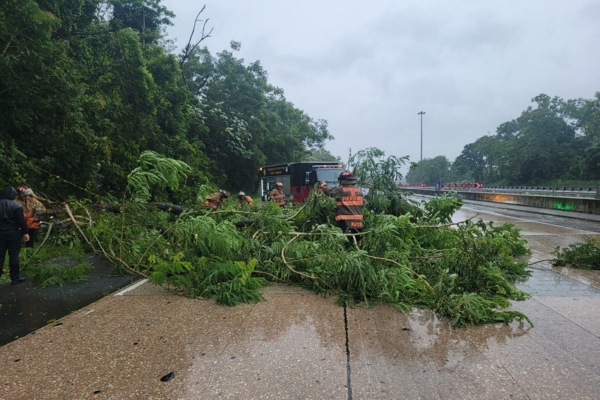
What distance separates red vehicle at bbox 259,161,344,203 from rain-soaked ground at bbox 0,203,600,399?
1274 centimetres

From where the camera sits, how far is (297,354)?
3178 mm

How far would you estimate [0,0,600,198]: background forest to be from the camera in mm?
8508

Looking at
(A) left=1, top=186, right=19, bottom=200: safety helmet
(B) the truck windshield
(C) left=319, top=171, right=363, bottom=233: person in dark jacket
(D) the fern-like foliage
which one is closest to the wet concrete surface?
(A) left=1, top=186, right=19, bottom=200: safety helmet

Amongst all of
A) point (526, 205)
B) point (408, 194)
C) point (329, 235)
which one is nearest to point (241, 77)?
point (526, 205)

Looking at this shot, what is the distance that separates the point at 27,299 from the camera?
4.82 meters

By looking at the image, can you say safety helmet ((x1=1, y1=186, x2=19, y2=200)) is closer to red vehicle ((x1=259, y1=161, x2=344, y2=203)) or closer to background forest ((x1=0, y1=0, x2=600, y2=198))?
background forest ((x1=0, y1=0, x2=600, y2=198))

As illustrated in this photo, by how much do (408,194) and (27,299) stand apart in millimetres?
6420

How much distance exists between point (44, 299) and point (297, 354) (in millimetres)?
3568

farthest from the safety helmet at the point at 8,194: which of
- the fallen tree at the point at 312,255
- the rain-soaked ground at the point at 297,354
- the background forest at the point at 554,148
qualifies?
the background forest at the point at 554,148

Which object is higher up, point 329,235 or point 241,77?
point 241,77

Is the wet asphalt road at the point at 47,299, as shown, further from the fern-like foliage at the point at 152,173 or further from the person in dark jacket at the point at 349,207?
the person in dark jacket at the point at 349,207

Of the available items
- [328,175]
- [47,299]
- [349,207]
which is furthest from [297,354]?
[328,175]

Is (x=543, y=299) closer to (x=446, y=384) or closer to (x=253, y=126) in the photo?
(x=446, y=384)

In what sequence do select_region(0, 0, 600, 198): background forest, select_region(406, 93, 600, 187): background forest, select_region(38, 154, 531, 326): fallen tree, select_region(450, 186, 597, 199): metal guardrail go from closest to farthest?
select_region(38, 154, 531, 326): fallen tree < select_region(0, 0, 600, 198): background forest < select_region(450, 186, 597, 199): metal guardrail < select_region(406, 93, 600, 187): background forest
